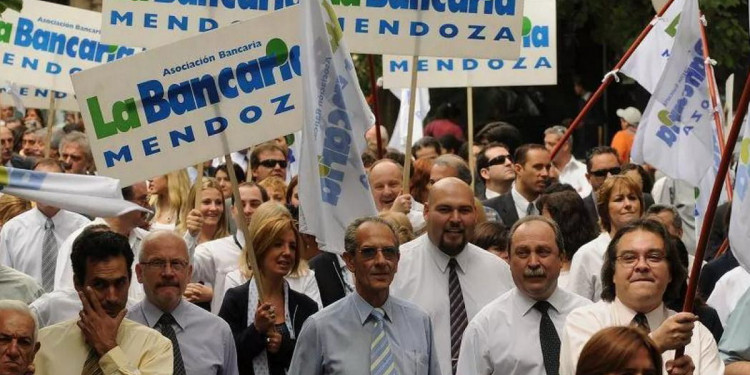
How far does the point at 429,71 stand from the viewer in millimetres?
16547

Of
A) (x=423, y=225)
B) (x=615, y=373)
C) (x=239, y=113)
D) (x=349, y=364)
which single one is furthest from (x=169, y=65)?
(x=615, y=373)

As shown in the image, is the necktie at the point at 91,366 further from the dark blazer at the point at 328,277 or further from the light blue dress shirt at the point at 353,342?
the dark blazer at the point at 328,277

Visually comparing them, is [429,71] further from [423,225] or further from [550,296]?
[550,296]

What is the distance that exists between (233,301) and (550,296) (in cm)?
179

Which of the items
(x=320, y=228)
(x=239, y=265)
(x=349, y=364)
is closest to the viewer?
(x=349, y=364)

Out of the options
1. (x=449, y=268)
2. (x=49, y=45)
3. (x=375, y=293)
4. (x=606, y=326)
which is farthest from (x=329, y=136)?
(x=49, y=45)

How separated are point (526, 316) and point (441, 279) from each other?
1029mm

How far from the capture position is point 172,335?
934 centimetres

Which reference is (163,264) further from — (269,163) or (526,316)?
(269,163)

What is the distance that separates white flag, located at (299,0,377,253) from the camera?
1009 cm

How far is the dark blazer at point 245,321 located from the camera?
33.0 ft

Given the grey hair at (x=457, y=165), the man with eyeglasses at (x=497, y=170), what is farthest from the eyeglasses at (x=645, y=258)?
the man with eyeglasses at (x=497, y=170)

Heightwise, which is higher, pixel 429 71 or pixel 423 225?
pixel 429 71

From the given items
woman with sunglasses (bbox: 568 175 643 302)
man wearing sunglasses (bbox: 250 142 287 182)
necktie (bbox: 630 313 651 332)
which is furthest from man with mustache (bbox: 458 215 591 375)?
man wearing sunglasses (bbox: 250 142 287 182)
